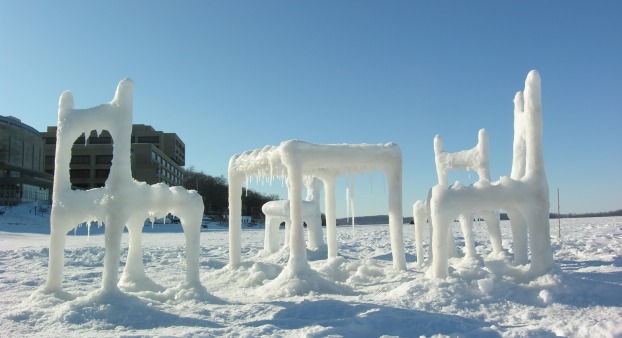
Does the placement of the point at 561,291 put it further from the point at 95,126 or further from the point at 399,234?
the point at 95,126

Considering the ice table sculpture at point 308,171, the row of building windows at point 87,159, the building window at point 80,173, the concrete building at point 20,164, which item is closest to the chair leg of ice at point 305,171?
the ice table sculpture at point 308,171

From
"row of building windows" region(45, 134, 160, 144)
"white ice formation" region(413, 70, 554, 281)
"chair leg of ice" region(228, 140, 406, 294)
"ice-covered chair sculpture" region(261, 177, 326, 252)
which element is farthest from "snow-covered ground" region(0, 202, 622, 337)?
"row of building windows" region(45, 134, 160, 144)

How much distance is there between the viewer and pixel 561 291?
879 cm

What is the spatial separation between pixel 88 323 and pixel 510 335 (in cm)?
609

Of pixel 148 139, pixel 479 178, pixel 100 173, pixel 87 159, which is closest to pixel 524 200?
pixel 479 178

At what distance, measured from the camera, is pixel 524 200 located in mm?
10094

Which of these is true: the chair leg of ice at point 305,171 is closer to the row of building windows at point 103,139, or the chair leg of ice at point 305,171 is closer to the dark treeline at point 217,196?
the dark treeline at point 217,196

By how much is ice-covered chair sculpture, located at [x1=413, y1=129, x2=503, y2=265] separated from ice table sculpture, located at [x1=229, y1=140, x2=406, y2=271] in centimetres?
120

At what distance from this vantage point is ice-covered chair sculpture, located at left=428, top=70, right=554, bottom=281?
986cm

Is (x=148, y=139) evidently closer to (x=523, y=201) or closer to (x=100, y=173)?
(x=100, y=173)

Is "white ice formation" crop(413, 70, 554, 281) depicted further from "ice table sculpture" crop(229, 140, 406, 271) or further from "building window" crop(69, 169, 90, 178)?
"building window" crop(69, 169, 90, 178)

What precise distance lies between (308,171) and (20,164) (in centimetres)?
5134

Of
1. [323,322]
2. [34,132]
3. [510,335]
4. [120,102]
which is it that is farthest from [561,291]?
[34,132]

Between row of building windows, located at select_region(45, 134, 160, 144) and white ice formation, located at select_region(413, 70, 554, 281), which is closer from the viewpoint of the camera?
white ice formation, located at select_region(413, 70, 554, 281)
